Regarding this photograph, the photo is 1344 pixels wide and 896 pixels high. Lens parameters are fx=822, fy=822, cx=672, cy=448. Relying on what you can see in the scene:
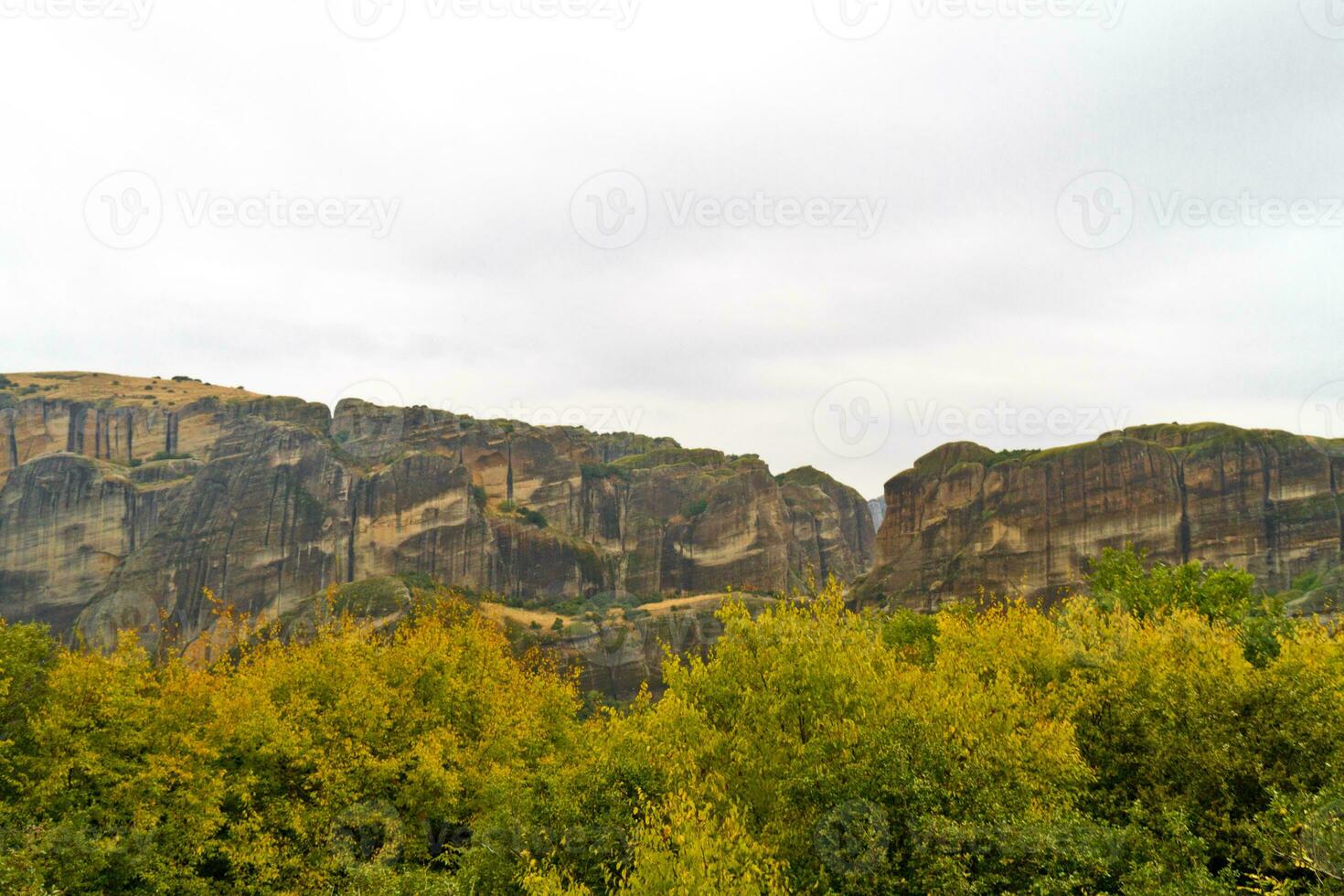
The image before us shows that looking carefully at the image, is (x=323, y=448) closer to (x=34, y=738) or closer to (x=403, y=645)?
(x=403, y=645)

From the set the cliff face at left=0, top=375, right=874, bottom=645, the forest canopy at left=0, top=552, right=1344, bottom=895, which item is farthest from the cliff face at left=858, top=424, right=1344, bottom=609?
the forest canopy at left=0, top=552, right=1344, bottom=895

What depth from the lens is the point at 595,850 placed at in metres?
24.0

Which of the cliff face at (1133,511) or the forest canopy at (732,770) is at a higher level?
the cliff face at (1133,511)

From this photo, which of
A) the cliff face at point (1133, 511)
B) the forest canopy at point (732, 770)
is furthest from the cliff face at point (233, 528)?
the forest canopy at point (732, 770)

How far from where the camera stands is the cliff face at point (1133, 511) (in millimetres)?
125250

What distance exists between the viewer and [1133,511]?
132750 millimetres

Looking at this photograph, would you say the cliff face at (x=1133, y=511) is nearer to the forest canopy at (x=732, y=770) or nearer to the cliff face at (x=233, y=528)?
the cliff face at (x=233, y=528)

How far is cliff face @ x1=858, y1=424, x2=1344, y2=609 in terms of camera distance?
125m

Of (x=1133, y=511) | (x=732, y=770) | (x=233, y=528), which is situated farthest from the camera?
(x=233, y=528)

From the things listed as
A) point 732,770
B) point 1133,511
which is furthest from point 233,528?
point 1133,511

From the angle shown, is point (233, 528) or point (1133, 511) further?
point (233, 528)

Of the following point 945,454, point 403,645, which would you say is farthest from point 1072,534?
point 403,645

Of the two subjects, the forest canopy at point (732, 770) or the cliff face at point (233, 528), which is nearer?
the forest canopy at point (732, 770)

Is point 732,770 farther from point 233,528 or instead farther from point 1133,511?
point 233,528
